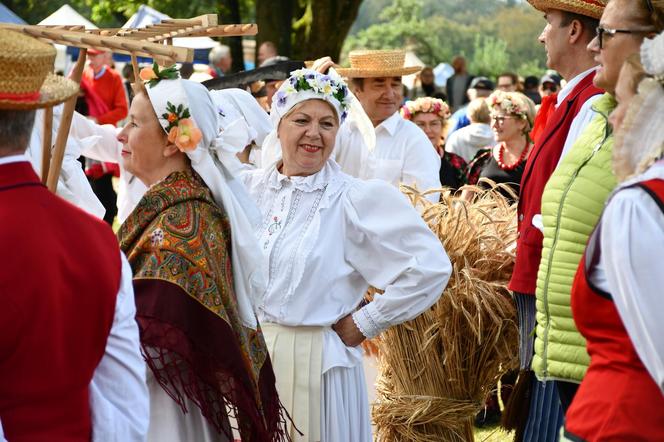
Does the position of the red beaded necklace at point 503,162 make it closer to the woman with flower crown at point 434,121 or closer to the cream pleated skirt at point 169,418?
the woman with flower crown at point 434,121

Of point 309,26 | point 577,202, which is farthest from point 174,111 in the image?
point 309,26

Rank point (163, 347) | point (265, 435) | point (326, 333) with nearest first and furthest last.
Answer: point (163, 347), point (265, 435), point (326, 333)

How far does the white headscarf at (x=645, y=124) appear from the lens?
8.15ft

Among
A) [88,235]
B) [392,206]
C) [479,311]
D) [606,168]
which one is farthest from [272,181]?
[88,235]

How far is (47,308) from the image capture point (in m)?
2.34

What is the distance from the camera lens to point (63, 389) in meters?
2.41

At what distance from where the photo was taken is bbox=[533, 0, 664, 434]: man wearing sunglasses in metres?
3.22

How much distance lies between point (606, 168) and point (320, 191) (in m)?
1.29

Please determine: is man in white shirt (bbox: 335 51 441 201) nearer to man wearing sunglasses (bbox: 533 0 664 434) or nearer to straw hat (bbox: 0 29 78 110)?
man wearing sunglasses (bbox: 533 0 664 434)

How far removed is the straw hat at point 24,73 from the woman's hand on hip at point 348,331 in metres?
1.99

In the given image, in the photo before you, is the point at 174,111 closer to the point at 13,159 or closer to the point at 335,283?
the point at 335,283

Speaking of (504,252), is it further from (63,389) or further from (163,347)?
(63,389)

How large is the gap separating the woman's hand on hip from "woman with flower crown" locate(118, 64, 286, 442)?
52 centimetres

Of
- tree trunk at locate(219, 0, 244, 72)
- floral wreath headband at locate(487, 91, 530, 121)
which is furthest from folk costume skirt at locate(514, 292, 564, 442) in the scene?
tree trunk at locate(219, 0, 244, 72)
